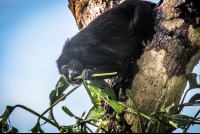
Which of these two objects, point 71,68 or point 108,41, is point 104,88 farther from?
point 108,41

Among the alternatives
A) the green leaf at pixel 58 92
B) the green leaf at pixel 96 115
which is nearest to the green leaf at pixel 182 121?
the green leaf at pixel 96 115

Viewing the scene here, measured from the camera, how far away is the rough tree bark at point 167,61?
1.32 meters

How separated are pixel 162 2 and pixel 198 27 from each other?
35cm

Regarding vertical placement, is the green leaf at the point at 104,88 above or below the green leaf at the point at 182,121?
above

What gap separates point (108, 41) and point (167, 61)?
774 millimetres

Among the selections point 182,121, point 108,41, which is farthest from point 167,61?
point 108,41

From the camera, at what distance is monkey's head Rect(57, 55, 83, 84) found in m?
1.75

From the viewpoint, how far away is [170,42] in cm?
137

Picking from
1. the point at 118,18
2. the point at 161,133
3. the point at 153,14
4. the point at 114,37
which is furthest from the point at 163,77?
the point at 118,18

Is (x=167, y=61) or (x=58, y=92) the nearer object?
(x=167, y=61)

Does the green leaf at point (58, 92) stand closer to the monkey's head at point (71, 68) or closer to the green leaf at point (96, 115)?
the monkey's head at point (71, 68)

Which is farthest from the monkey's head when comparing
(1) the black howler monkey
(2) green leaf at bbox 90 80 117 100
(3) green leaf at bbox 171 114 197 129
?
(3) green leaf at bbox 171 114 197 129

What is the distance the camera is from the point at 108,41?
1.98m

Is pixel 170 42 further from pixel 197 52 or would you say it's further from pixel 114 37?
pixel 114 37
